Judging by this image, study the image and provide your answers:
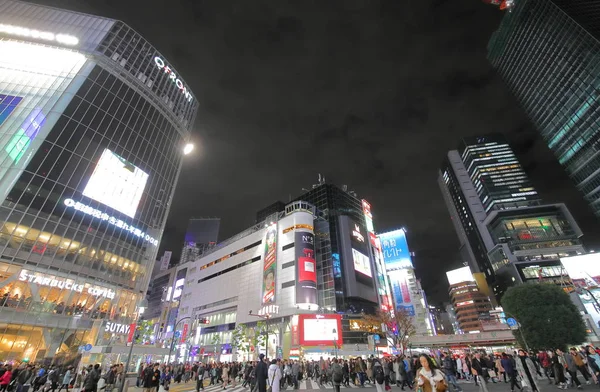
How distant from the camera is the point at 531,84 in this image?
332 ft

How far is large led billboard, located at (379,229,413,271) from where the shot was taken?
89.1 meters

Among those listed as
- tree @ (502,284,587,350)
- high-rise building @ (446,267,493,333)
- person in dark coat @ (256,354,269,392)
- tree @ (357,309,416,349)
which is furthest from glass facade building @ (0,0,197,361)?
high-rise building @ (446,267,493,333)

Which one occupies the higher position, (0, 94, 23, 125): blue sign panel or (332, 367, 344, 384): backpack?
(0, 94, 23, 125): blue sign panel

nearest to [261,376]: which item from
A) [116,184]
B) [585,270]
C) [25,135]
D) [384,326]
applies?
[116,184]

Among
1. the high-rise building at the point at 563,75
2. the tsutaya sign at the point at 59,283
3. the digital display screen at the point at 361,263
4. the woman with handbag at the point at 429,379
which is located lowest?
the woman with handbag at the point at 429,379

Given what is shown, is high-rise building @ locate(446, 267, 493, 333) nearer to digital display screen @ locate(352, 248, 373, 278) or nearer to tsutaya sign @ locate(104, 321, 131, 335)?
digital display screen @ locate(352, 248, 373, 278)

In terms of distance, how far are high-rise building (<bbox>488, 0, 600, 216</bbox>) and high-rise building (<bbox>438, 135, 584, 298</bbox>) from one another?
1430cm

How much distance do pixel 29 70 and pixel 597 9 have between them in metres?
147

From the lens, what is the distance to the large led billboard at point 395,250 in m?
89.1

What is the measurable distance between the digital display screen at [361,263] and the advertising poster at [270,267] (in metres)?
20.0

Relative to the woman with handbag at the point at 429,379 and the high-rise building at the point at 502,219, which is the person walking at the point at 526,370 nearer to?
the woman with handbag at the point at 429,379

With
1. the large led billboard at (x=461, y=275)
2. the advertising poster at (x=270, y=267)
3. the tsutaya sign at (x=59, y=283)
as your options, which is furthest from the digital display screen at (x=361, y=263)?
the large led billboard at (x=461, y=275)

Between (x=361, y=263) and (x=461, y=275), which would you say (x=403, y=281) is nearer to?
(x=361, y=263)

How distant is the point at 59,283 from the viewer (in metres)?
31.1
